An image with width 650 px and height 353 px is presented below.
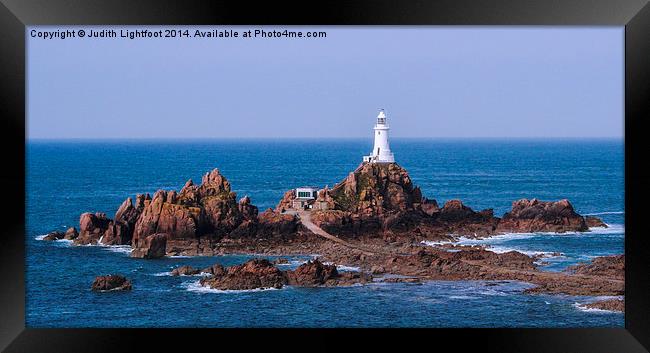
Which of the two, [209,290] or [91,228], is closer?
[209,290]

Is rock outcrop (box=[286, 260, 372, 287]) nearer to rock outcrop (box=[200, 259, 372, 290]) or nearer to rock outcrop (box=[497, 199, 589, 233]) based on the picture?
rock outcrop (box=[200, 259, 372, 290])

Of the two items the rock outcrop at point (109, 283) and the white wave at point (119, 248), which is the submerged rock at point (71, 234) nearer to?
the white wave at point (119, 248)

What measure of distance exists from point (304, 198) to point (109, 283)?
626 centimetres

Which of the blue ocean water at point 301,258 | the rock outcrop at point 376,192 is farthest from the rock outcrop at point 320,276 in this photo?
the rock outcrop at point 376,192

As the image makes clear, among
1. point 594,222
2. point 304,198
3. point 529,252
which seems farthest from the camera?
point 594,222

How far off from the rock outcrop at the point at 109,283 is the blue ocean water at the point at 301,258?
176mm

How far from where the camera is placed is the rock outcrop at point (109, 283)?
2181cm

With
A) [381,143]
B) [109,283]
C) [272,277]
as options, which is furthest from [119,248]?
[381,143]

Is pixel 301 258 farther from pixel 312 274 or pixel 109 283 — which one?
pixel 109 283

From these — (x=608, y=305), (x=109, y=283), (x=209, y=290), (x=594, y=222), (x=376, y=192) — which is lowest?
(x=608, y=305)
